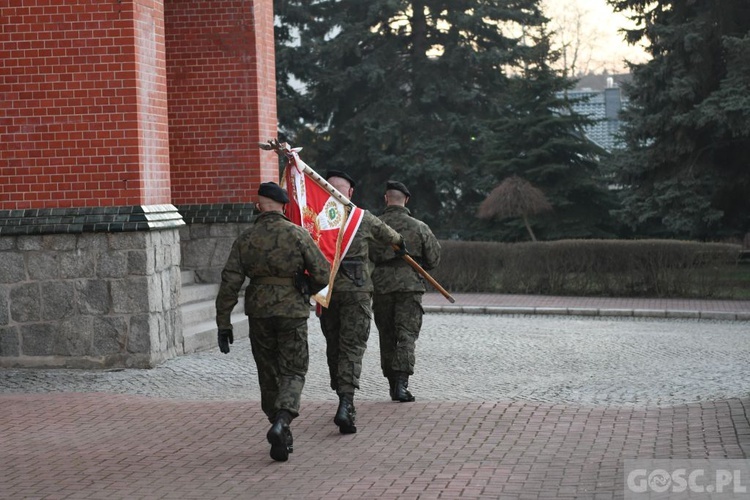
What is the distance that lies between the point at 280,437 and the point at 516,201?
74.0 feet

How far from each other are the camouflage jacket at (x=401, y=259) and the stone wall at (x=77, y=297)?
3102mm

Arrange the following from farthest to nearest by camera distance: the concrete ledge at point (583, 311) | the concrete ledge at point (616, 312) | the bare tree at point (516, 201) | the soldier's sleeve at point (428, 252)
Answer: the bare tree at point (516, 201), the concrete ledge at point (583, 311), the concrete ledge at point (616, 312), the soldier's sleeve at point (428, 252)

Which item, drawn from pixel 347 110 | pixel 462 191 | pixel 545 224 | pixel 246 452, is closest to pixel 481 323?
pixel 246 452

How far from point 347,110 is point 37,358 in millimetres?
24532

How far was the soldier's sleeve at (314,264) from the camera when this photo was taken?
7898 mm

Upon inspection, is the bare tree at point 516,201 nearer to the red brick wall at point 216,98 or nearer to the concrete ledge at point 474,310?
the concrete ledge at point 474,310

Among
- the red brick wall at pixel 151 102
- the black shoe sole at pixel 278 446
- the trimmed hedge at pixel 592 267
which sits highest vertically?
the red brick wall at pixel 151 102

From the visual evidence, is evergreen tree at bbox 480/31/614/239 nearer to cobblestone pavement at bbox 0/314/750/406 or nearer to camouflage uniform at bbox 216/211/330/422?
cobblestone pavement at bbox 0/314/750/406

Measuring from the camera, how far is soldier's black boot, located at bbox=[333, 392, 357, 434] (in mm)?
8453

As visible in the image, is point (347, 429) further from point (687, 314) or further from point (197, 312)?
point (687, 314)

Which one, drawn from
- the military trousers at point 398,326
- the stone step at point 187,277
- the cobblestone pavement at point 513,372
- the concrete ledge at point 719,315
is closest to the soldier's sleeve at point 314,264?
the military trousers at point 398,326

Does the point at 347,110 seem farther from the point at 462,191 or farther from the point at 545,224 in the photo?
the point at 545,224

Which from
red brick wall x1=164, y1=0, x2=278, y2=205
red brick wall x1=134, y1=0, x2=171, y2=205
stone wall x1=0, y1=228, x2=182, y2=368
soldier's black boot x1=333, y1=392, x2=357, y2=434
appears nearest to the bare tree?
red brick wall x1=164, y1=0, x2=278, y2=205

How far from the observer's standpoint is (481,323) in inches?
691
